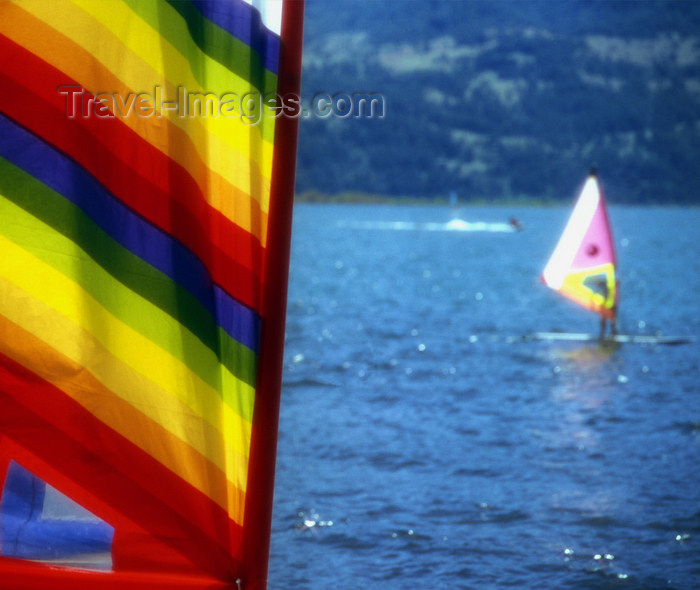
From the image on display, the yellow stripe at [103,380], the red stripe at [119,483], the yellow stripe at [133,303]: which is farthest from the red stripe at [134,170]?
the red stripe at [119,483]

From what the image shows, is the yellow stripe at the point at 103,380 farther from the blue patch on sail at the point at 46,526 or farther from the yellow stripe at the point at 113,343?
the blue patch on sail at the point at 46,526

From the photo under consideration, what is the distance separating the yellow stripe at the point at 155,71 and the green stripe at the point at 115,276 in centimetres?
20

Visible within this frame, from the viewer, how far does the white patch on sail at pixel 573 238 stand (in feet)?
61.6

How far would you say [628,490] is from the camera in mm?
8562

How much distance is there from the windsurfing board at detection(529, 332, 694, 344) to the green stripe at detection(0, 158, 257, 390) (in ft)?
64.2

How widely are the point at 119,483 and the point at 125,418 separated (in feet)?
0.40

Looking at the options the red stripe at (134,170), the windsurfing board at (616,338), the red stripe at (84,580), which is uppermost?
the windsurfing board at (616,338)

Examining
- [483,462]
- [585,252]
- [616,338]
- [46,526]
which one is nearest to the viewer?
[46,526]

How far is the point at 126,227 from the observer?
1.87 meters

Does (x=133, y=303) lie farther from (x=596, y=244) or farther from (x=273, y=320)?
(x=596, y=244)

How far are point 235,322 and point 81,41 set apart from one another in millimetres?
549

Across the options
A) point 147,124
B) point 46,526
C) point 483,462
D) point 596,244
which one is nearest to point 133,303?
point 147,124

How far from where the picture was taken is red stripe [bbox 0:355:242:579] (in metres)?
1.89

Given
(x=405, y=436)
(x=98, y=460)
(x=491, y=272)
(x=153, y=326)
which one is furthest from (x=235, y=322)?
(x=491, y=272)
